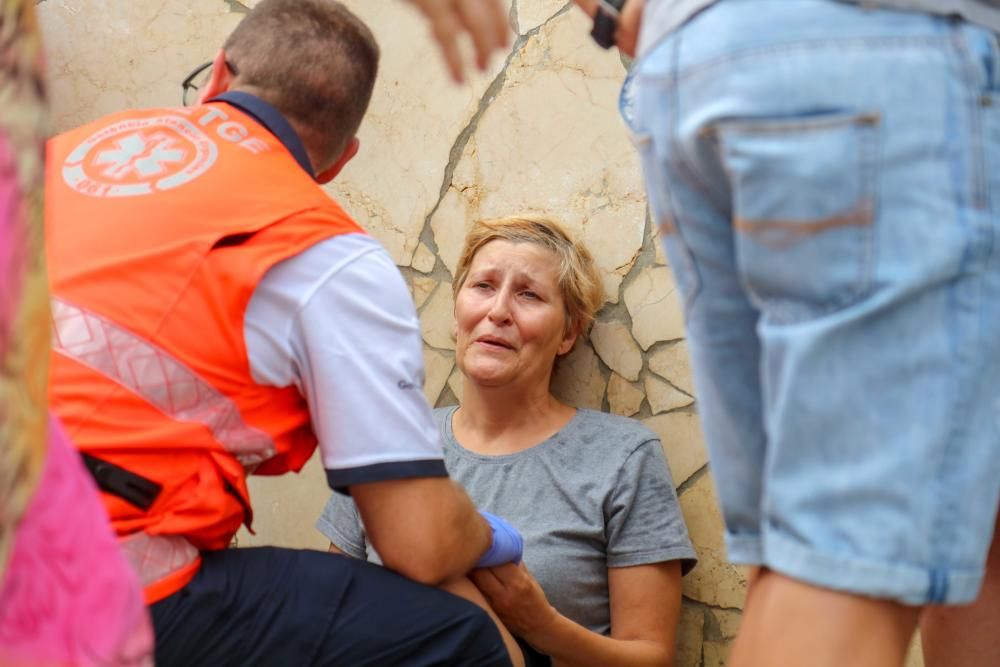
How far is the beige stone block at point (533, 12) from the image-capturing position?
2.86 m

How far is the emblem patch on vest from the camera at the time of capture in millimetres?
1555

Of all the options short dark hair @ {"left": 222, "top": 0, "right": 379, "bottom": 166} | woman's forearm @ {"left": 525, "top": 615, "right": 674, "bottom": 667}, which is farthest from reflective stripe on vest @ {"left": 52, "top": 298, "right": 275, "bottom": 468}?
woman's forearm @ {"left": 525, "top": 615, "right": 674, "bottom": 667}

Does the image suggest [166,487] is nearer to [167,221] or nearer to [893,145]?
[167,221]

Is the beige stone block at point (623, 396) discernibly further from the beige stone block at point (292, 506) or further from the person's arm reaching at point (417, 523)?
the person's arm reaching at point (417, 523)

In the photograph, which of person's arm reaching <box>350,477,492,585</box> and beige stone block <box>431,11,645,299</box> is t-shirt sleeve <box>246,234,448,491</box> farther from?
beige stone block <box>431,11,645,299</box>

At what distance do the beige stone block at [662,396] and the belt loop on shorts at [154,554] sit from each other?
1.38m

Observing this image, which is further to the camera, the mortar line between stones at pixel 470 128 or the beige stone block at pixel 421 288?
the beige stone block at pixel 421 288

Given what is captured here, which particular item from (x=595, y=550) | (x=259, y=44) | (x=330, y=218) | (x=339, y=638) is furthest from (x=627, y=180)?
(x=339, y=638)

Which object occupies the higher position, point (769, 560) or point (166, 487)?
point (769, 560)

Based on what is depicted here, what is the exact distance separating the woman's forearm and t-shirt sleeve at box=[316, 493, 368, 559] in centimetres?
53

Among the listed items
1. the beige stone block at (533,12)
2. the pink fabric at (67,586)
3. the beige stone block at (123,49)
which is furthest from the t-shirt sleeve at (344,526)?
the pink fabric at (67,586)

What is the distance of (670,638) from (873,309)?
5.48ft

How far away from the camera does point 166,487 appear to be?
1464mm

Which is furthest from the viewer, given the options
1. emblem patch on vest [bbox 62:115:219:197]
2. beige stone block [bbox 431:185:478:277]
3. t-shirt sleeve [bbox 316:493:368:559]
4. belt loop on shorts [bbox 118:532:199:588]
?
beige stone block [bbox 431:185:478:277]
